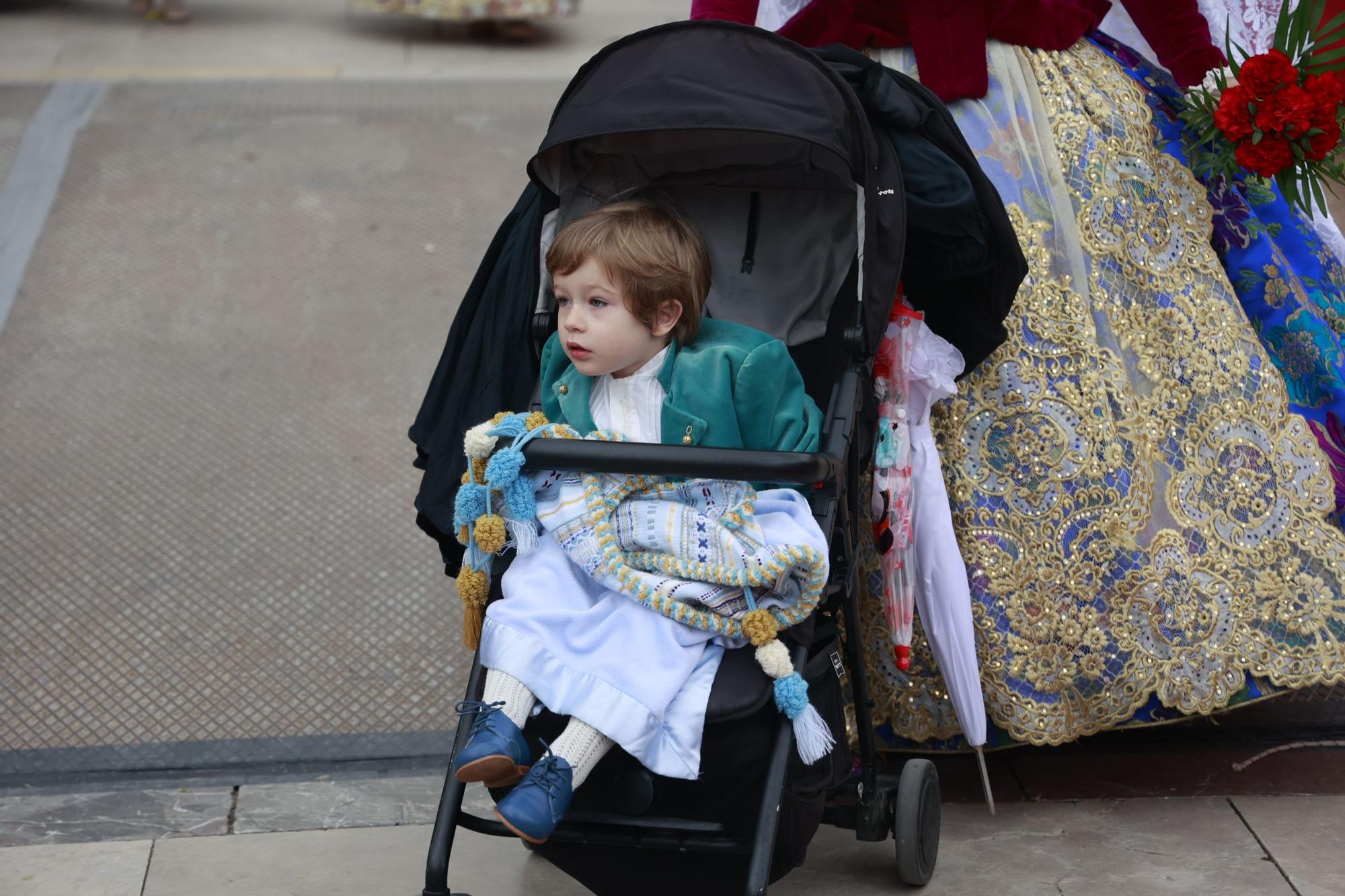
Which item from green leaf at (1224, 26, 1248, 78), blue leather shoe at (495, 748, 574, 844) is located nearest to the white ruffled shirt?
blue leather shoe at (495, 748, 574, 844)

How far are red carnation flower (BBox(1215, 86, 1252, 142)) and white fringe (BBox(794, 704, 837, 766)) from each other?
163cm

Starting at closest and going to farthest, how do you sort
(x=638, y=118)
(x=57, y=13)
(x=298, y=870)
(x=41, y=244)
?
(x=638, y=118) < (x=298, y=870) < (x=41, y=244) < (x=57, y=13)

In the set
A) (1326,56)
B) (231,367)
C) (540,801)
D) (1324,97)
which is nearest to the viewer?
(540,801)

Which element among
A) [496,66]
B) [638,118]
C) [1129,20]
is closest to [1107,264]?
[1129,20]

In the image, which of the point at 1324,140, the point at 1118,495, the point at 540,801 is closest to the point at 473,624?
the point at 540,801

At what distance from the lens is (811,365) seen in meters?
2.71

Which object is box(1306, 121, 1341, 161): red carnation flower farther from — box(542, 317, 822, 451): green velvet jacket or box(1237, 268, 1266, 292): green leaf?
box(542, 317, 822, 451): green velvet jacket

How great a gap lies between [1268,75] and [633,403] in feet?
5.12

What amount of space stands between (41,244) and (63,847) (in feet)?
10.6

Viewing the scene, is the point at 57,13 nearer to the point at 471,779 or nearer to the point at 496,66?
the point at 496,66

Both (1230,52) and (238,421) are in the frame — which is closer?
(1230,52)

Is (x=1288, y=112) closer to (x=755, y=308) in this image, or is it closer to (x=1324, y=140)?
(x=1324, y=140)

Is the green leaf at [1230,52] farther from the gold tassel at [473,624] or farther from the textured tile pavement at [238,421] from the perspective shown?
the textured tile pavement at [238,421]

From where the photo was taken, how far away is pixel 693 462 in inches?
82.4
